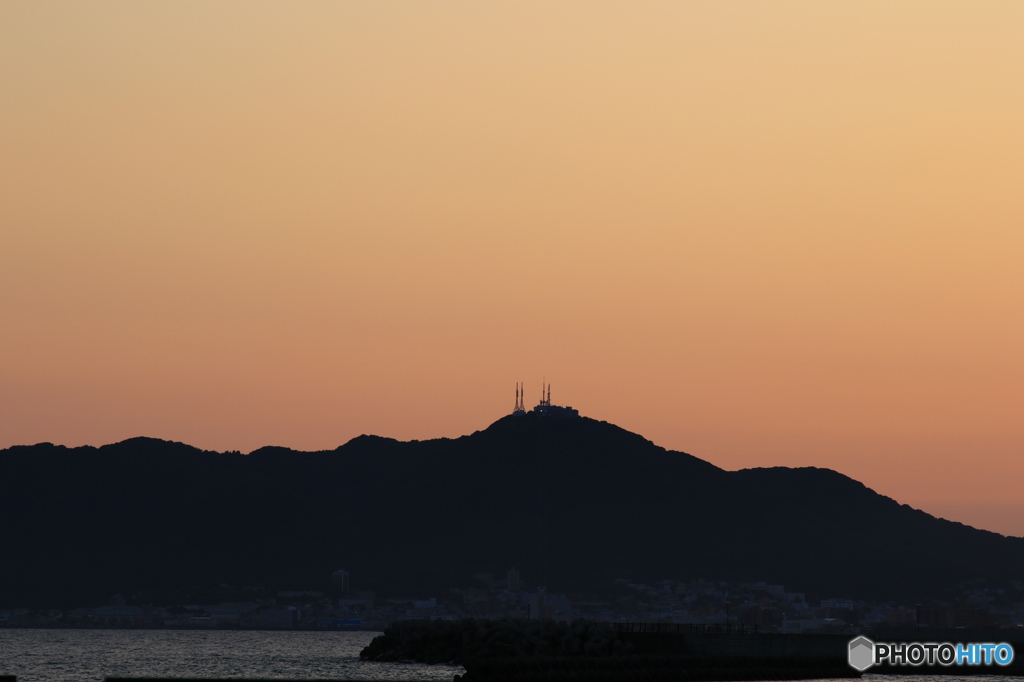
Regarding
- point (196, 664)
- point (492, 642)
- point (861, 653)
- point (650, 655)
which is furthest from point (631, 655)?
point (196, 664)

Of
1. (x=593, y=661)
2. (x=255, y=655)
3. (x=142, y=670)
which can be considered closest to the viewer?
(x=593, y=661)

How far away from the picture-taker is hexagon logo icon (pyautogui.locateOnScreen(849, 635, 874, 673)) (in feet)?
328

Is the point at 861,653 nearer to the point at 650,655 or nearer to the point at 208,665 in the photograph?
the point at 650,655

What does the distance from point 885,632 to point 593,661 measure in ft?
108

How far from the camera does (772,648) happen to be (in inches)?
4072

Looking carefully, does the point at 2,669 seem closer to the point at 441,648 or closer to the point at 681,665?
the point at 441,648

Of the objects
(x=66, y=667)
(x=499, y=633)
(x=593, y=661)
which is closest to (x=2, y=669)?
(x=66, y=667)

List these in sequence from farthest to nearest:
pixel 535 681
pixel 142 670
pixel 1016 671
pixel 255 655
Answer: pixel 255 655, pixel 142 670, pixel 1016 671, pixel 535 681

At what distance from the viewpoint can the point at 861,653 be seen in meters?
100

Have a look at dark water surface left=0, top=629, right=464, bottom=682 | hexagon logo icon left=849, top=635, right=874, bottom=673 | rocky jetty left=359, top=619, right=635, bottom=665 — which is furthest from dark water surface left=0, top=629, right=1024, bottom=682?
rocky jetty left=359, top=619, right=635, bottom=665

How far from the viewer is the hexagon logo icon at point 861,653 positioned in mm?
100125

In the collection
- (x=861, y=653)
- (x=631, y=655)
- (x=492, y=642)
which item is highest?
(x=492, y=642)

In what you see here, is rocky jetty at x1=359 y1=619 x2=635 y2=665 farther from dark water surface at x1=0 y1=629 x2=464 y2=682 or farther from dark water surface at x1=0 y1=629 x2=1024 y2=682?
dark water surface at x1=0 y1=629 x2=464 y2=682

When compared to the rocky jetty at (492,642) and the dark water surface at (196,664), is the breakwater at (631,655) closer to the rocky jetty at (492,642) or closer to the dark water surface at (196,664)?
the rocky jetty at (492,642)
